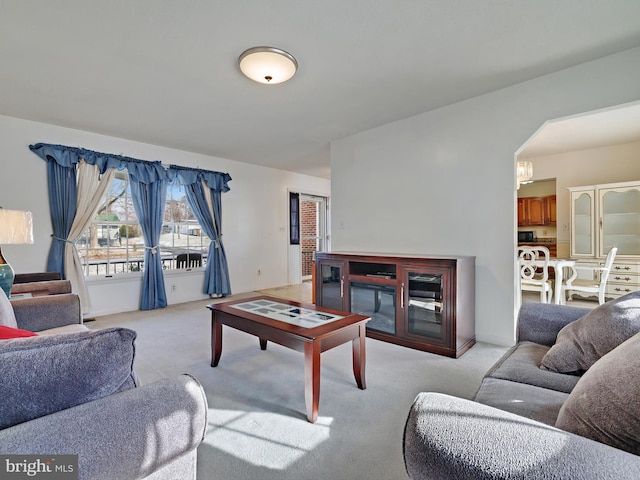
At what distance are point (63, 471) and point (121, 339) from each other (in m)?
→ 0.30

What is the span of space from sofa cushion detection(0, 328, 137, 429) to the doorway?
6.25 meters

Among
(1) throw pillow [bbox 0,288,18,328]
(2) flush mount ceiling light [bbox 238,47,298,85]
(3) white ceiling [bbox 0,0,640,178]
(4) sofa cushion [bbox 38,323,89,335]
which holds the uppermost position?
(3) white ceiling [bbox 0,0,640,178]

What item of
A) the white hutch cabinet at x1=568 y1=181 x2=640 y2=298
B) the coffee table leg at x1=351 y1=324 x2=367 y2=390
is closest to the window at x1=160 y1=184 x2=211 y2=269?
the coffee table leg at x1=351 y1=324 x2=367 y2=390

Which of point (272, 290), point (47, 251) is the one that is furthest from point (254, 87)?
point (272, 290)

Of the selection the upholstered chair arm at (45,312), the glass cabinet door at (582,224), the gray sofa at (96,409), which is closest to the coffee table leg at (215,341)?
the upholstered chair arm at (45,312)

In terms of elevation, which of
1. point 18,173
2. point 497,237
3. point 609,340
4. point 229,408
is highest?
point 18,173

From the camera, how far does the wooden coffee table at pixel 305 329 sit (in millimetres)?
1785

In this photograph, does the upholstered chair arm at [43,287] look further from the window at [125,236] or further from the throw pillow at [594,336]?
the throw pillow at [594,336]

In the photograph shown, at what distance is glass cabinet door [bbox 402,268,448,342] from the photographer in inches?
110

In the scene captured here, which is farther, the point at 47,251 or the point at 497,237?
the point at 47,251

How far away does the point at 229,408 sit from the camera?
1905 mm

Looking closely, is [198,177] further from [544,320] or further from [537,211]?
[537,211]

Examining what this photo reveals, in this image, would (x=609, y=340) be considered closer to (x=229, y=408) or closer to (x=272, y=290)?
(x=229, y=408)

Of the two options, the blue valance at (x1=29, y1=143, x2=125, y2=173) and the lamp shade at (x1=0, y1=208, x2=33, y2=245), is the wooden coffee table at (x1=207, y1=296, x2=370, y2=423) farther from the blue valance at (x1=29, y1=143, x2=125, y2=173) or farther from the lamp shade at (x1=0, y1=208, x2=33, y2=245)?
the blue valance at (x1=29, y1=143, x2=125, y2=173)
